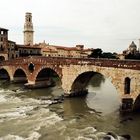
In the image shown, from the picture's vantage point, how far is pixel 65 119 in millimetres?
24000

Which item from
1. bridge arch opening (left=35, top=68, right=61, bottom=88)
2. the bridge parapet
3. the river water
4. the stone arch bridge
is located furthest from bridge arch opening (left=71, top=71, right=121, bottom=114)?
bridge arch opening (left=35, top=68, right=61, bottom=88)

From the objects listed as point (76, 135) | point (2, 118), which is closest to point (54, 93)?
point (2, 118)

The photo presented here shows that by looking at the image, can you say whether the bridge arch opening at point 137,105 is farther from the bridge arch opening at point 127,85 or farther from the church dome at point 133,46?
the church dome at point 133,46

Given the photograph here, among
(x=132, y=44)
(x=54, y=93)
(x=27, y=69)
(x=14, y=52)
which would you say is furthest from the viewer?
(x=132, y=44)

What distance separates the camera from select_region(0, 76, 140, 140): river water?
19.8 metres

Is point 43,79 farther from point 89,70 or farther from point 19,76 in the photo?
point 89,70

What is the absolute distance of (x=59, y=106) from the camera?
28.6 metres

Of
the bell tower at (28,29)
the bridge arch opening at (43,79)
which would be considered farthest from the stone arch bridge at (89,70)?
the bell tower at (28,29)

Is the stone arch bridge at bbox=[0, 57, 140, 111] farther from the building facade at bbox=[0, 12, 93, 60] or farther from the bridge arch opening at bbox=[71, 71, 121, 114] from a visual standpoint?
the building facade at bbox=[0, 12, 93, 60]

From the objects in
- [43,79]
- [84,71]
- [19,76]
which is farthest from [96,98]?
[19,76]

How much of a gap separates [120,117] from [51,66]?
14.5m

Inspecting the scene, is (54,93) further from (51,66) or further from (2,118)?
(2,118)

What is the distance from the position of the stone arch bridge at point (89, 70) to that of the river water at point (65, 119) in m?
1.94

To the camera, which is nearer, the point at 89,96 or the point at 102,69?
the point at 102,69
